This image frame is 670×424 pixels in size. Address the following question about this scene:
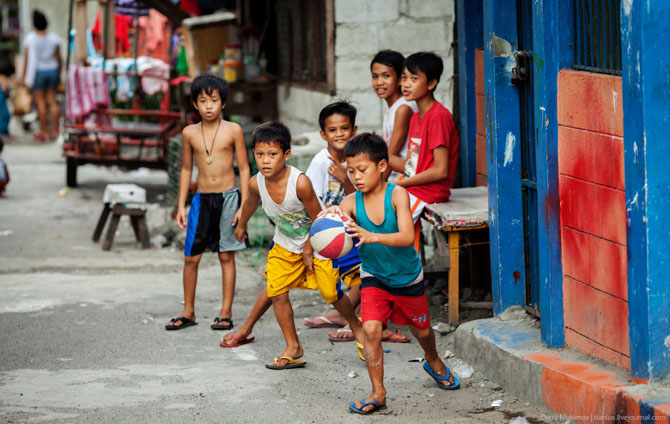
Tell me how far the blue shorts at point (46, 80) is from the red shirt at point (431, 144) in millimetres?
12920

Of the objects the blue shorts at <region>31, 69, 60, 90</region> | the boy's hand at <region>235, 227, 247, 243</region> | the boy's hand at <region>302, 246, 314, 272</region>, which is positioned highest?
the blue shorts at <region>31, 69, 60, 90</region>

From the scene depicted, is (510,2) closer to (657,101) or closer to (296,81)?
(657,101)

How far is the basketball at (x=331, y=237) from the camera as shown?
4547mm

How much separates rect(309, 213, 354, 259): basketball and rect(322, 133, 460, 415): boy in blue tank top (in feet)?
0.19

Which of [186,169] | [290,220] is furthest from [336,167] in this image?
[186,169]

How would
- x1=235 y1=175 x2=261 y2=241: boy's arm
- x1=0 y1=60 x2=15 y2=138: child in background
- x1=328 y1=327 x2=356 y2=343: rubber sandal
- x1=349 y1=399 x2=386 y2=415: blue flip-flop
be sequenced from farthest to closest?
1. x1=0 y1=60 x2=15 y2=138: child in background
2. x1=328 y1=327 x2=356 y2=343: rubber sandal
3. x1=235 y1=175 x2=261 y2=241: boy's arm
4. x1=349 y1=399 x2=386 y2=415: blue flip-flop

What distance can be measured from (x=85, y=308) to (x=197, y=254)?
3.78ft

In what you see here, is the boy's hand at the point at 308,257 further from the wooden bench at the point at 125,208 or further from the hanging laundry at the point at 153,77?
the hanging laundry at the point at 153,77

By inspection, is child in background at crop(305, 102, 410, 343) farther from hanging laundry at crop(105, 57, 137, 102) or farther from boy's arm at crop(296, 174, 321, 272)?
hanging laundry at crop(105, 57, 137, 102)

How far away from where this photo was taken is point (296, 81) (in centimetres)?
1086

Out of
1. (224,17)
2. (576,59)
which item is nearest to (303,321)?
(576,59)

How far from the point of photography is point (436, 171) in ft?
19.8

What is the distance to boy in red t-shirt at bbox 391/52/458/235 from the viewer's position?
6039 millimetres

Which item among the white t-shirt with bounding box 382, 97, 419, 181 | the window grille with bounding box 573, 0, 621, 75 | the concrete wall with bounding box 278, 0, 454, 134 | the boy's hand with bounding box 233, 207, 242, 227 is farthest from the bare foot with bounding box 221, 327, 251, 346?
the concrete wall with bounding box 278, 0, 454, 134
